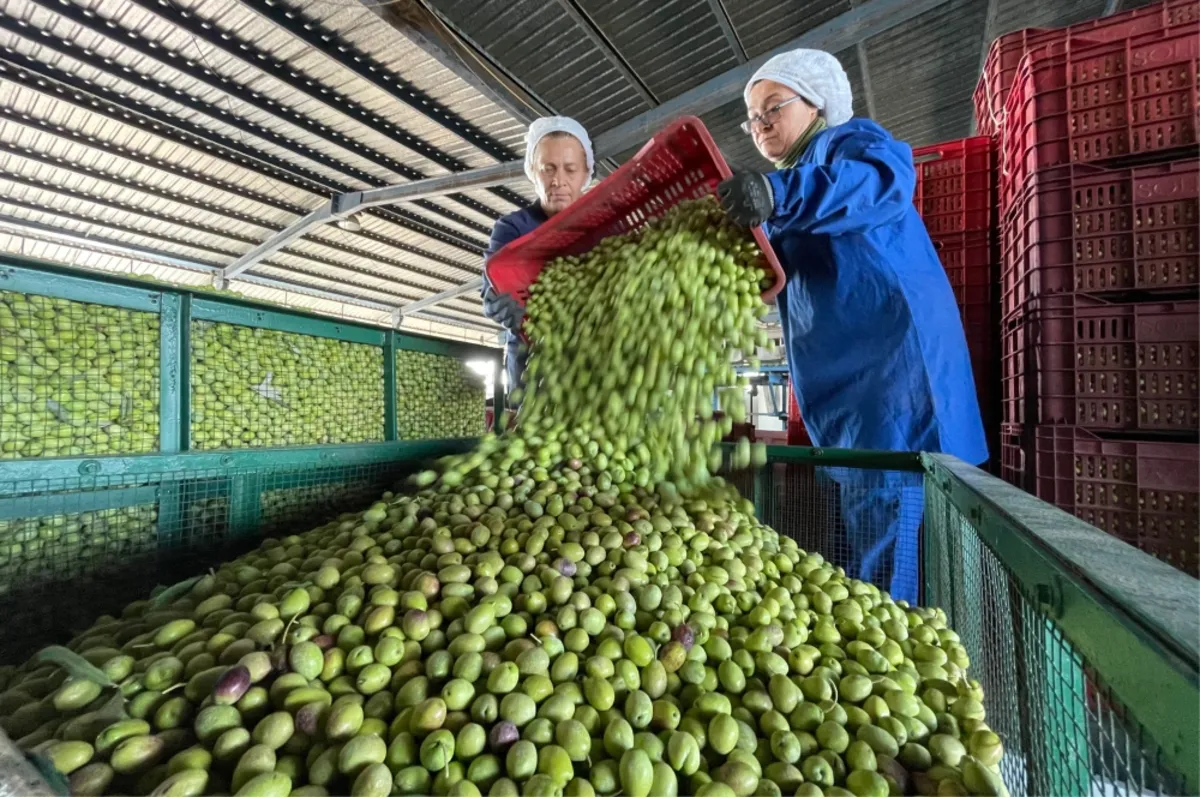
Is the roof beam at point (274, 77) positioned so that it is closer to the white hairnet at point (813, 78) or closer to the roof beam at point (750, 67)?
the roof beam at point (750, 67)

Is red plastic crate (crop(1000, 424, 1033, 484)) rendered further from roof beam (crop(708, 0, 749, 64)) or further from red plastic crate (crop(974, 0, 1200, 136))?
roof beam (crop(708, 0, 749, 64))

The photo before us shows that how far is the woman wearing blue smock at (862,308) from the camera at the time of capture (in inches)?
106

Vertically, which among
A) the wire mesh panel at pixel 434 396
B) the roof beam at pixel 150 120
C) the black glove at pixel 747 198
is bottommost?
the wire mesh panel at pixel 434 396

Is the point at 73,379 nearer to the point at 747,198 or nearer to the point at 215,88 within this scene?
the point at 747,198

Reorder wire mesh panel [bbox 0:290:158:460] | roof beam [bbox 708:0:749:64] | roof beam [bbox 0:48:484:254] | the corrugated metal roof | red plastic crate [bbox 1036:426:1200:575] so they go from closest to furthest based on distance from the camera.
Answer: red plastic crate [bbox 1036:426:1200:575]
wire mesh panel [bbox 0:290:158:460]
roof beam [bbox 708:0:749:64]
the corrugated metal roof
roof beam [bbox 0:48:484:254]

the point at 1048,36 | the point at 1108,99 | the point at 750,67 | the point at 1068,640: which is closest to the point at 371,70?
the point at 750,67

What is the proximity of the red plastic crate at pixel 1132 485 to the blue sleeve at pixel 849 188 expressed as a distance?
167 centimetres

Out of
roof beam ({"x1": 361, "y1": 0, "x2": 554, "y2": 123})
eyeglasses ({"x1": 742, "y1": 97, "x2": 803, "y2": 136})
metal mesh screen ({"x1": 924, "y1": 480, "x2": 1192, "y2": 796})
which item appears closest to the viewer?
metal mesh screen ({"x1": 924, "y1": 480, "x2": 1192, "y2": 796})

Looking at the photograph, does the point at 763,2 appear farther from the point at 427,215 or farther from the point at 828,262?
the point at 427,215

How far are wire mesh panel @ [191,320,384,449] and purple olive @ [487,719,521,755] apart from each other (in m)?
3.32

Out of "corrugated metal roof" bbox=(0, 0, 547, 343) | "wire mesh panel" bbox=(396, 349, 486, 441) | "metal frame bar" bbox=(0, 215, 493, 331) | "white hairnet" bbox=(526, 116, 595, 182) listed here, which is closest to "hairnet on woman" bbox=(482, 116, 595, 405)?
"white hairnet" bbox=(526, 116, 595, 182)

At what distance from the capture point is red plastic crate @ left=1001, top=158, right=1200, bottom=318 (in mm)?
2836

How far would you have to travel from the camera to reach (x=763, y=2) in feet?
16.2

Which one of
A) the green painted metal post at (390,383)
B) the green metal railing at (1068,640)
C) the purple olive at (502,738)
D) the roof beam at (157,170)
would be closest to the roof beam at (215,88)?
the roof beam at (157,170)
